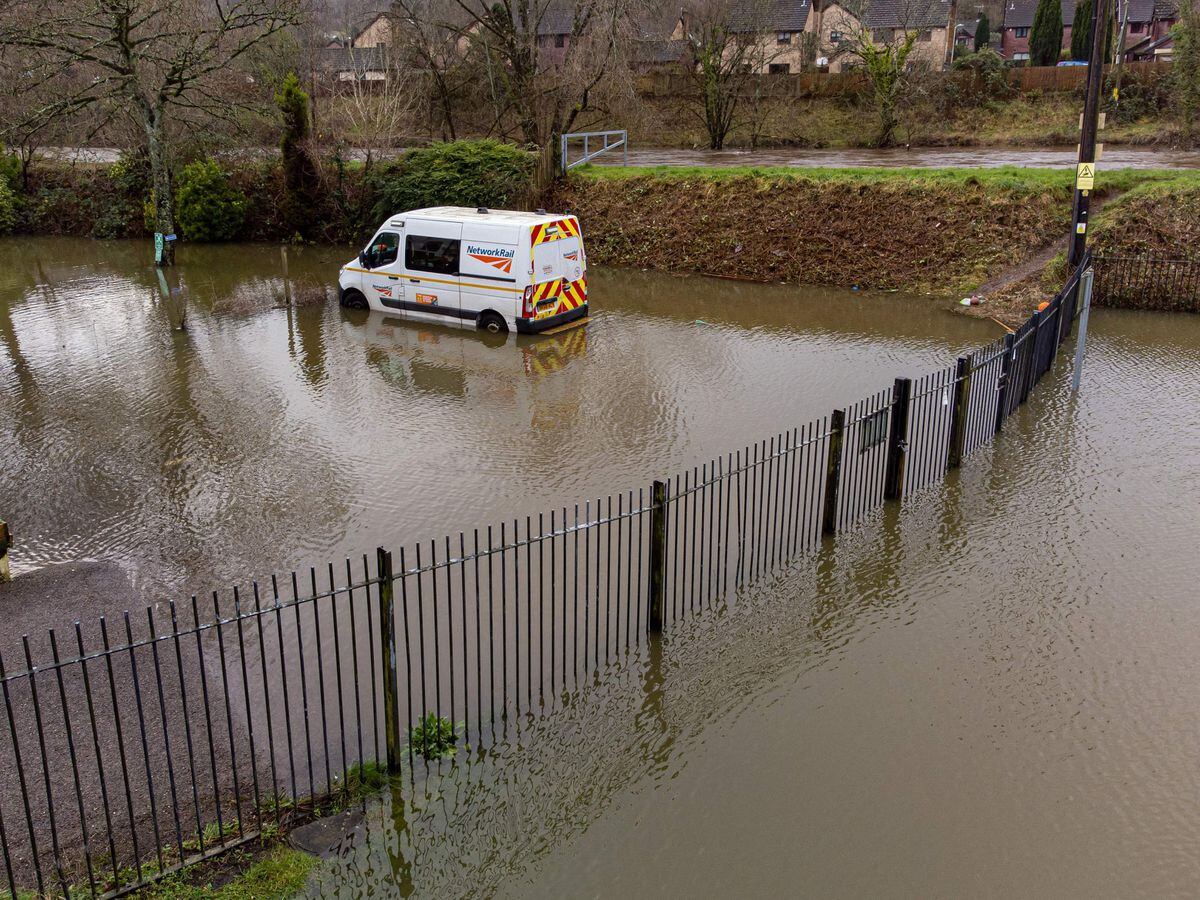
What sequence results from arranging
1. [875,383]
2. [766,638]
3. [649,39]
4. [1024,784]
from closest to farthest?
[1024,784] < [766,638] < [875,383] < [649,39]

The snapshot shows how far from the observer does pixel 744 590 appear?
8461mm

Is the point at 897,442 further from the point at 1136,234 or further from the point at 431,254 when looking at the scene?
the point at 1136,234

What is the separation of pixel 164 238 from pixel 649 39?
2963cm

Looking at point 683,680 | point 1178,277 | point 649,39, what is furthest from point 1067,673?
point 649,39

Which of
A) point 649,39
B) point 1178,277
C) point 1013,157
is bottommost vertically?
point 1178,277

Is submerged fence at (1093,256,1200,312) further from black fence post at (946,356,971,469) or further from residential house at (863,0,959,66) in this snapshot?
residential house at (863,0,959,66)

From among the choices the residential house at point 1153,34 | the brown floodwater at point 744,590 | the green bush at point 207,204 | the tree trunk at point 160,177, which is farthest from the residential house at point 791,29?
the brown floodwater at point 744,590

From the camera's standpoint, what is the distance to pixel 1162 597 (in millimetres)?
8320

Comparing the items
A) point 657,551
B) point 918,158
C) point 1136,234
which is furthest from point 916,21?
point 657,551

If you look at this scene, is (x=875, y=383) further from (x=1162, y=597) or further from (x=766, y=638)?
(x=766, y=638)

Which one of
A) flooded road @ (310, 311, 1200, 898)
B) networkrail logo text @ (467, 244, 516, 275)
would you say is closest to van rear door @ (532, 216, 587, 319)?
networkrail logo text @ (467, 244, 516, 275)

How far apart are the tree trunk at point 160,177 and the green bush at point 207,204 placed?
381cm

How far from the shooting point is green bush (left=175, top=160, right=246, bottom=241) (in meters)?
26.9

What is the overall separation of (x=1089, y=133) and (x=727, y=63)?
24.7m
